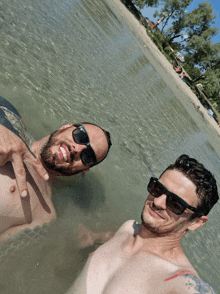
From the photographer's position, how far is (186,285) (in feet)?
5.72

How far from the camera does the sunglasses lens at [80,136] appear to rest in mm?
2885

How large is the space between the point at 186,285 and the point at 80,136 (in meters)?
1.89

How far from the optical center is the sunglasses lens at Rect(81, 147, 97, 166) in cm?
291

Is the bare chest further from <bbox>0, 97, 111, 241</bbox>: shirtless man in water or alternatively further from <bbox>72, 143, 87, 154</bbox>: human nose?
<bbox>72, 143, 87, 154</bbox>: human nose

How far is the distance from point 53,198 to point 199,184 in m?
1.96

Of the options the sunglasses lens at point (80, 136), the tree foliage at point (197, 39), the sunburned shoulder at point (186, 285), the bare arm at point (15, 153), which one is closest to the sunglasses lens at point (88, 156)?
the sunglasses lens at point (80, 136)

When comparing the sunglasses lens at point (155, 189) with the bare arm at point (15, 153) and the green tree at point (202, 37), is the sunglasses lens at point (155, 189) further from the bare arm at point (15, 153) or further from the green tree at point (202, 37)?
the green tree at point (202, 37)

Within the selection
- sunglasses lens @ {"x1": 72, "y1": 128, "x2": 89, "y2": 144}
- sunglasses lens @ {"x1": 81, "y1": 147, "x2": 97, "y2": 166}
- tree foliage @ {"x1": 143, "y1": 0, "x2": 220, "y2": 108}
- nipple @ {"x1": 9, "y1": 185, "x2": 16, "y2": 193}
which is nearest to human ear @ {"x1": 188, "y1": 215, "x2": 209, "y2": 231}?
sunglasses lens @ {"x1": 81, "y1": 147, "x2": 97, "y2": 166}

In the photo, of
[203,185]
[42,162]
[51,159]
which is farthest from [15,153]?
[203,185]

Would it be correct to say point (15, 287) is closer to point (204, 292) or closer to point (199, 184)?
point (204, 292)

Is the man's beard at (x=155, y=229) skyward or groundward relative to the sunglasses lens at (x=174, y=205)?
groundward

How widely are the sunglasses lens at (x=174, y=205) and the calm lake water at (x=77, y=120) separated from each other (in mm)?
1465

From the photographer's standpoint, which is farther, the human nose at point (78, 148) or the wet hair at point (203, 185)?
the human nose at point (78, 148)

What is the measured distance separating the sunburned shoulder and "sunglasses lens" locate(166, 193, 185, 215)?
504mm
